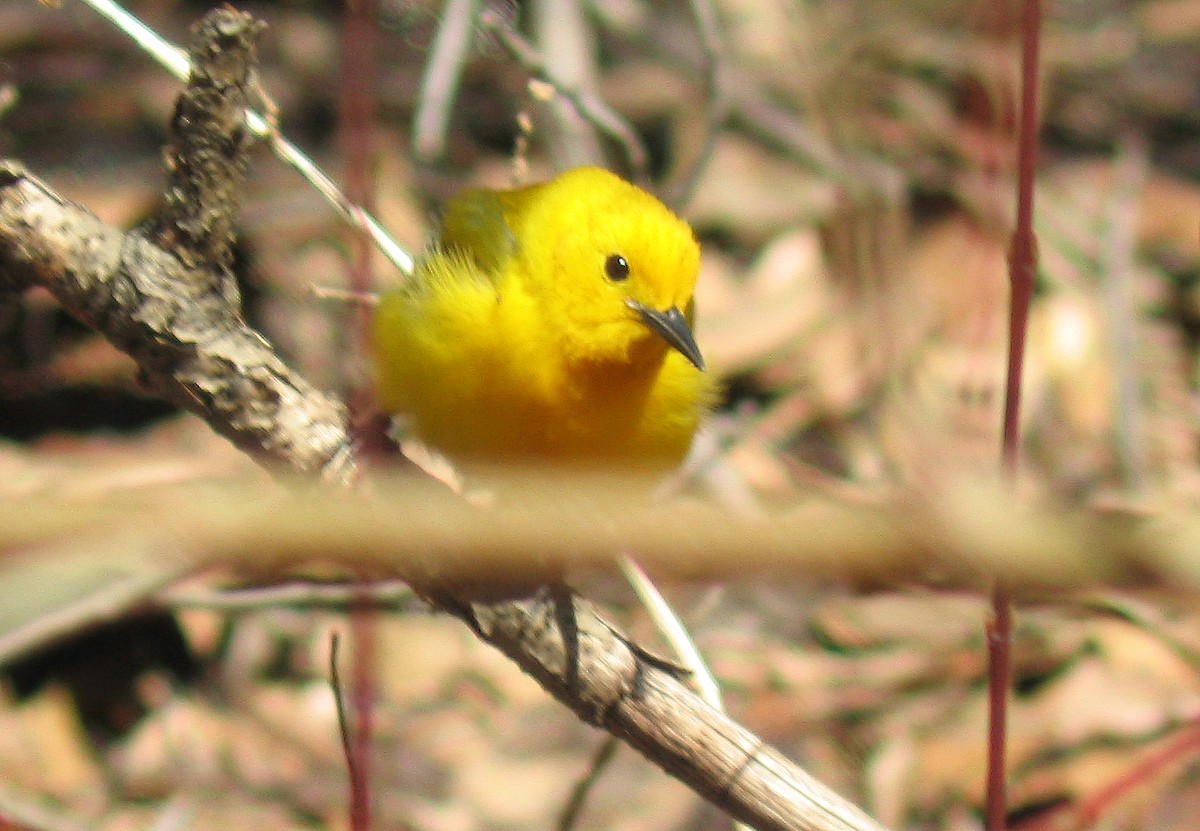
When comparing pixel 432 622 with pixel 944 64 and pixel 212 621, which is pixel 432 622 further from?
Answer: pixel 944 64

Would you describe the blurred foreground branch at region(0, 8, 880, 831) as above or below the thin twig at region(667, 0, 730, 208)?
below

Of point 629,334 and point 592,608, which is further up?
point 629,334

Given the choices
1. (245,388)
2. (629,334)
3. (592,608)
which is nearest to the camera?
(245,388)

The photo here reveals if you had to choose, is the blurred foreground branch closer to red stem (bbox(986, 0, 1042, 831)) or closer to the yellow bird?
red stem (bbox(986, 0, 1042, 831))

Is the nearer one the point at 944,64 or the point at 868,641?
the point at 868,641

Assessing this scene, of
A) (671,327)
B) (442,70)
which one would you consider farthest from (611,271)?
(442,70)

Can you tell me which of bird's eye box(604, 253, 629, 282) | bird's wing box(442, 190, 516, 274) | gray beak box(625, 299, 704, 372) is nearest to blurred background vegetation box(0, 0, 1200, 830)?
bird's wing box(442, 190, 516, 274)

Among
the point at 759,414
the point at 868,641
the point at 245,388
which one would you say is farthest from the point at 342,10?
the point at 245,388
